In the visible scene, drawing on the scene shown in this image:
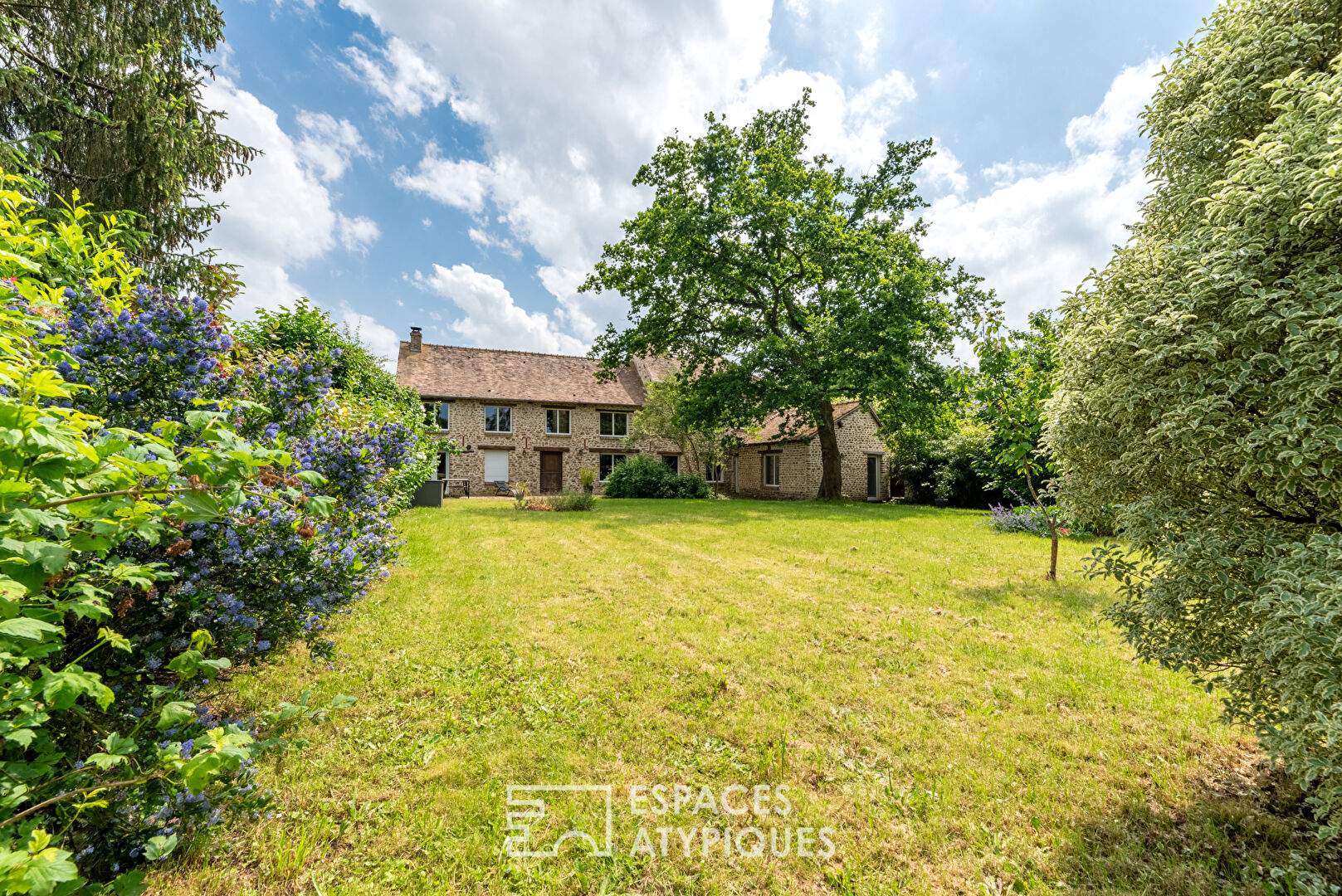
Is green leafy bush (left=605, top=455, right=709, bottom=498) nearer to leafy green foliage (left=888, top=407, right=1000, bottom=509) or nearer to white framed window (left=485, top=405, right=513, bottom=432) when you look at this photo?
white framed window (left=485, top=405, right=513, bottom=432)

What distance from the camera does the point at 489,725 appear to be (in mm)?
3580

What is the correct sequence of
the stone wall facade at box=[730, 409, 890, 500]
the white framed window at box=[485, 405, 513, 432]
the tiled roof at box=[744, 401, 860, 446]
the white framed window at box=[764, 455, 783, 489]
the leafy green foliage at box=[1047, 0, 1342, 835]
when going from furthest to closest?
the white framed window at box=[764, 455, 783, 489] < the white framed window at box=[485, 405, 513, 432] < the stone wall facade at box=[730, 409, 890, 500] < the tiled roof at box=[744, 401, 860, 446] < the leafy green foliage at box=[1047, 0, 1342, 835]

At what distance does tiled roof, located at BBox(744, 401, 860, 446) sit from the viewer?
23516mm

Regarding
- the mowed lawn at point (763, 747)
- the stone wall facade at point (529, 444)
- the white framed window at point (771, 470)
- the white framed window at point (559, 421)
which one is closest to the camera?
the mowed lawn at point (763, 747)

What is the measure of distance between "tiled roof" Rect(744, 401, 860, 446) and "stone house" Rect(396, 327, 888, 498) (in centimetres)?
7

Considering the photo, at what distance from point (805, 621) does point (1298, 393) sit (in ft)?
14.3

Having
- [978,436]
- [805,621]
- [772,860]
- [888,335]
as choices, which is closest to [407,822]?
[772,860]

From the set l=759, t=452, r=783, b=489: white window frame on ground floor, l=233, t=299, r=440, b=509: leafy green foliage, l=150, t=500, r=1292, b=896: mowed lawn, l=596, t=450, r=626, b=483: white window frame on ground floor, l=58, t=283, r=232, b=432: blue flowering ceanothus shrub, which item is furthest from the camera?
l=596, t=450, r=626, b=483: white window frame on ground floor

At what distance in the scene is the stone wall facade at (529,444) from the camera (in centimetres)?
2584

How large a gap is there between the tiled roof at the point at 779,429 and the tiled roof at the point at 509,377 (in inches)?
278

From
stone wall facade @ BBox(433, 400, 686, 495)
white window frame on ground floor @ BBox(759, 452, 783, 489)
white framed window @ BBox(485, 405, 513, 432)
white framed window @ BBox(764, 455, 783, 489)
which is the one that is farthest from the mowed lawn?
white framed window @ BBox(485, 405, 513, 432)

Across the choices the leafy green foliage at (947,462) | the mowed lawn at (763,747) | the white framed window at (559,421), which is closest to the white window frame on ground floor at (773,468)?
the leafy green foliage at (947,462)

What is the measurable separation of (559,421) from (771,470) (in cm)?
1203

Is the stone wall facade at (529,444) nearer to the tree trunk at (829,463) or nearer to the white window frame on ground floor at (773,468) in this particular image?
the white window frame on ground floor at (773,468)
